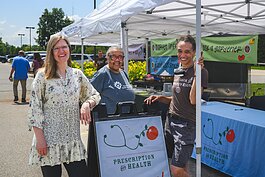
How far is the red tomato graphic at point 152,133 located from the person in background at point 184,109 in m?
0.19

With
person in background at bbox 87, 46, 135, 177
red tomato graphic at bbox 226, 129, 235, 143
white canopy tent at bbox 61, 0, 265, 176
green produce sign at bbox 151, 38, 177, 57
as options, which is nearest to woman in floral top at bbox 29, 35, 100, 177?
person in background at bbox 87, 46, 135, 177

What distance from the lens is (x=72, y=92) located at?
107 inches

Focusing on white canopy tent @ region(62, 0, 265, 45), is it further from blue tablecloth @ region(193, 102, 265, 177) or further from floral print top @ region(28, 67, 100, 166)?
floral print top @ region(28, 67, 100, 166)

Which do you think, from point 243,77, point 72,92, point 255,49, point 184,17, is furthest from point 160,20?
point 243,77

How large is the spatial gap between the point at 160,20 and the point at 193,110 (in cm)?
401

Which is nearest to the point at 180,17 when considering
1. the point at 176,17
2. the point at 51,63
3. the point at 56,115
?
the point at 176,17

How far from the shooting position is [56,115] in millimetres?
2656

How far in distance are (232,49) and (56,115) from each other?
8.40m

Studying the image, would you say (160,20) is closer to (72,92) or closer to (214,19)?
(214,19)

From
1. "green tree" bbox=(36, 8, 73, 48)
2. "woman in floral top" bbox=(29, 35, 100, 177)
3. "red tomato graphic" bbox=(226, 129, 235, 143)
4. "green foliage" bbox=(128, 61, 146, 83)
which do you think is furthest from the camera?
"green tree" bbox=(36, 8, 73, 48)

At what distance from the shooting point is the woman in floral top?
8.57 feet

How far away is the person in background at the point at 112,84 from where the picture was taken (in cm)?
385

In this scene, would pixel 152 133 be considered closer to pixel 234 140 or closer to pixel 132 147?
pixel 132 147

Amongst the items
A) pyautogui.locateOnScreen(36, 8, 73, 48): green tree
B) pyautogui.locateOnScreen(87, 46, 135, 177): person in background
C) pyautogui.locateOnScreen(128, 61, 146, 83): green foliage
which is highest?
pyautogui.locateOnScreen(36, 8, 73, 48): green tree
